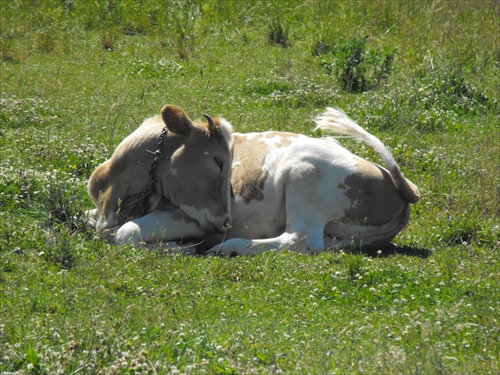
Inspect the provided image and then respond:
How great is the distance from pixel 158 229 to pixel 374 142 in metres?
2.16

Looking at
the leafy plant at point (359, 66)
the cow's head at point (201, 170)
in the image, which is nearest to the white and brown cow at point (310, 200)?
the cow's head at point (201, 170)

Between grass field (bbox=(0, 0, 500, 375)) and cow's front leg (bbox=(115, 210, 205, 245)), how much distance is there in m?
0.33

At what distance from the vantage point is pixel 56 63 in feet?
48.2

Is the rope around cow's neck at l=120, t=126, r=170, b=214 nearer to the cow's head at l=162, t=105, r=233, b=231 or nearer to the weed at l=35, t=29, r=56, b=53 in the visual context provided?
the cow's head at l=162, t=105, r=233, b=231

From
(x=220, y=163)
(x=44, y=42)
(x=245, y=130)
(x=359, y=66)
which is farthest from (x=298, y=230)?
(x=44, y=42)

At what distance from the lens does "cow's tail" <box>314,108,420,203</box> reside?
8406mm

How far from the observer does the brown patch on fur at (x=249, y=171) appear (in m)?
8.57

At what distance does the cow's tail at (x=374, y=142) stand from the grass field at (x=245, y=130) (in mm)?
576

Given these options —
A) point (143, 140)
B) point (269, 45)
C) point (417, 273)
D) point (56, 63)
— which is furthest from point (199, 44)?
point (417, 273)

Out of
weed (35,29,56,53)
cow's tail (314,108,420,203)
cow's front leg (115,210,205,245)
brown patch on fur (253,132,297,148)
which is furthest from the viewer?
weed (35,29,56,53)

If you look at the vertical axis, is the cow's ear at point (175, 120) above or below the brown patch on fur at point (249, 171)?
above

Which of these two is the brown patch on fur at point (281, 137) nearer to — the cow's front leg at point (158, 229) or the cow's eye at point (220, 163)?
the cow's eye at point (220, 163)

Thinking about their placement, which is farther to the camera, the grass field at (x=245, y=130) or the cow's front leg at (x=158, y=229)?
the cow's front leg at (x=158, y=229)

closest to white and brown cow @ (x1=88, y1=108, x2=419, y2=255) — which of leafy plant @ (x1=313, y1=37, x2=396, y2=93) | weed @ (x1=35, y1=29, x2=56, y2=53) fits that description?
leafy plant @ (x1=313, y1=37, x2=396, y2=93)
